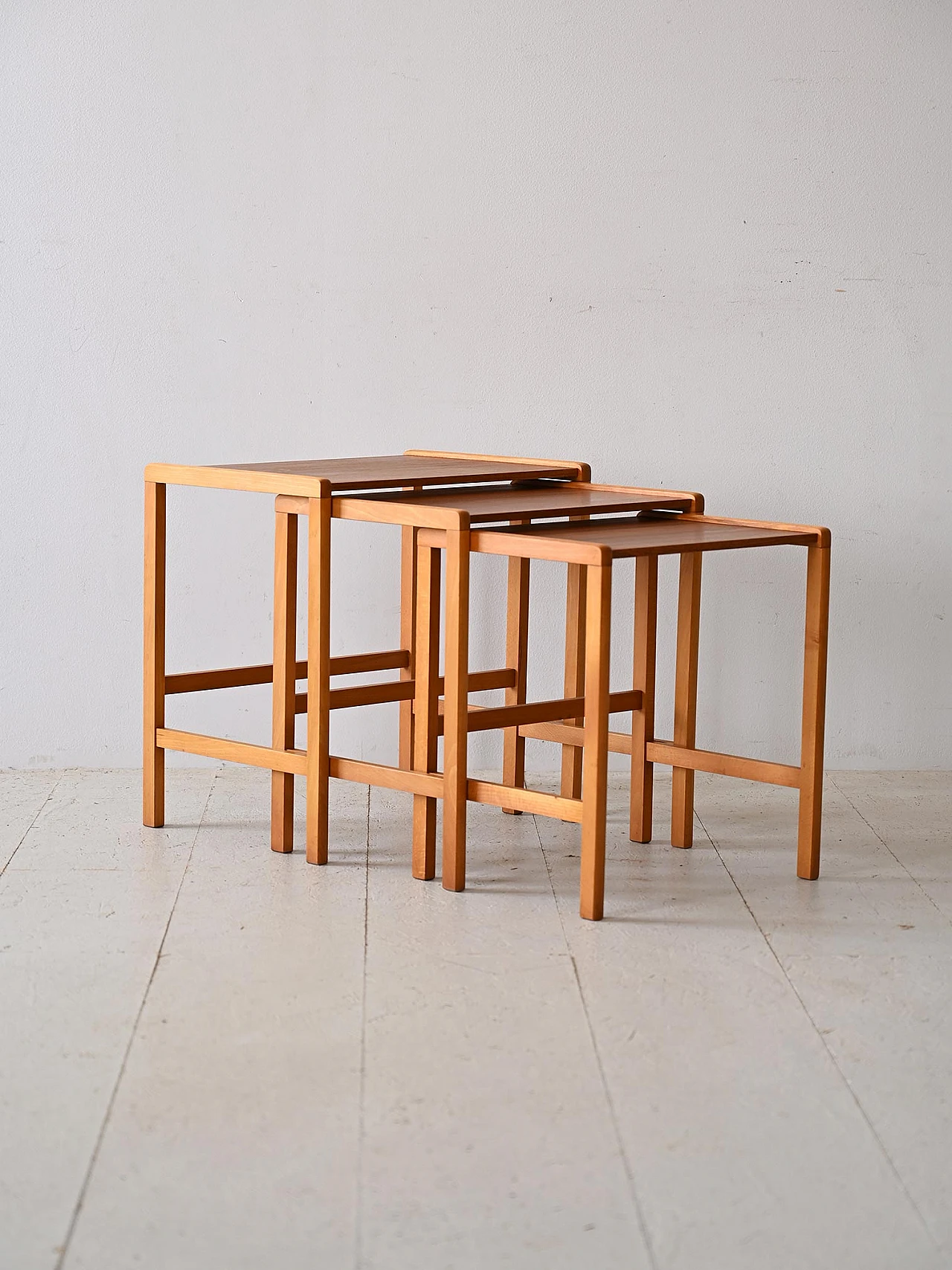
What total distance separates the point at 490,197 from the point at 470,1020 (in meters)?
2.25

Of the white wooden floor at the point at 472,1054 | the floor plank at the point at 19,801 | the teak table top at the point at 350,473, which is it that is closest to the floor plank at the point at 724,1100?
the white wooden floor at the point at 472,1054

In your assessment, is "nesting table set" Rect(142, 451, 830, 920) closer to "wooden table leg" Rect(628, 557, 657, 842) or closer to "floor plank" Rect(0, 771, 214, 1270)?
"wooden table leg" Rect(628, 557, 657, 842)

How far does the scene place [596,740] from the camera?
2732 millimetres

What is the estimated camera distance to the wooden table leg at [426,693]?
2.99 meters

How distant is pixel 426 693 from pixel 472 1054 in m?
0.95

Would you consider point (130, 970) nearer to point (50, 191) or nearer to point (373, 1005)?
point (373, 1005)

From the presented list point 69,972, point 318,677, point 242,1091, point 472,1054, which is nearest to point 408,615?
point 318,677

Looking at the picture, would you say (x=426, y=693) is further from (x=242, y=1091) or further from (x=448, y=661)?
(x=242, y=1091)

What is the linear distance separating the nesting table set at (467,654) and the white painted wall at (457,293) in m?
0.46

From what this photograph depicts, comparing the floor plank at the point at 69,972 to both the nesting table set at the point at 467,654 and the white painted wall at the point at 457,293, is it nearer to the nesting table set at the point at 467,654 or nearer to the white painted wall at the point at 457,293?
the nesting table set at the point at 467,654

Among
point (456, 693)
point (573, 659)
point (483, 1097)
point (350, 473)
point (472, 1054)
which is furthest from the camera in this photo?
point (573, 659)

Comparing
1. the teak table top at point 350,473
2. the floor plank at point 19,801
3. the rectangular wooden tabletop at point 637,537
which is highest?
the teak table top at point 350,473

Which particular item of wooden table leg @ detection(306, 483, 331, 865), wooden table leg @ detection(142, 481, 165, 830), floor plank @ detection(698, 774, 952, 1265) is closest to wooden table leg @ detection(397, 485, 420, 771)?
wooden table leg @ detection(306, 483, 331, 865)

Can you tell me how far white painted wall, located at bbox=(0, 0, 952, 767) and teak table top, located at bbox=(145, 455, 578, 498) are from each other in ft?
1.35
